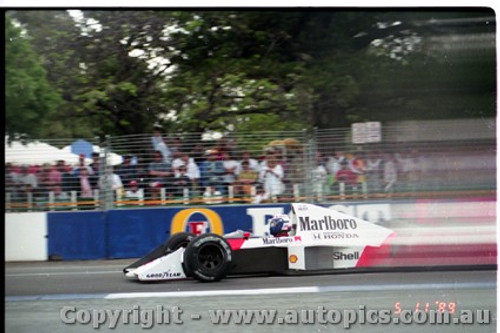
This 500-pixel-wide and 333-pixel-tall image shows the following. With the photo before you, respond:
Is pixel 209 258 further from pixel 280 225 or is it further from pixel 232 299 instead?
pixel 280 225

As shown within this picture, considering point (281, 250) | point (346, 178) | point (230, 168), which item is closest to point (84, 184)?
point (230, 168)

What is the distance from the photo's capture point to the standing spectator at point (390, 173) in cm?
258

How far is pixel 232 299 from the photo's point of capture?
8.43 ft

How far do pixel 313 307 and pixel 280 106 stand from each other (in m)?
0.76

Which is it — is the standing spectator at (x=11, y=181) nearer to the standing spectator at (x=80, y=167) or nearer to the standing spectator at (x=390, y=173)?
the standing spectator at (x=80, y=167)

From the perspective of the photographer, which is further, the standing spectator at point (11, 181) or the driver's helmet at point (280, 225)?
the driver's helmet at point (280, 225)

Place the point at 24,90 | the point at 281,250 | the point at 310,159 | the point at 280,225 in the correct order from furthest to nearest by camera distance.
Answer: the point at 281,250 → the point at 280,225 → the point at 310,159 → the point at 24,90

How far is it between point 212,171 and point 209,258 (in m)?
0.35

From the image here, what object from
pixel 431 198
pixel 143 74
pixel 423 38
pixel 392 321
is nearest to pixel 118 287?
pixel 143 74

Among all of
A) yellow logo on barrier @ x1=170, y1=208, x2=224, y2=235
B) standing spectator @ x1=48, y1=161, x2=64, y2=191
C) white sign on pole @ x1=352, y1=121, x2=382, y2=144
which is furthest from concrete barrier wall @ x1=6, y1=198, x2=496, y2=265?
white sign on pole @ x1=352, y1=121, x2=382, y2=144

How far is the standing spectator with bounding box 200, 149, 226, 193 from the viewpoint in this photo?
2.53 meters

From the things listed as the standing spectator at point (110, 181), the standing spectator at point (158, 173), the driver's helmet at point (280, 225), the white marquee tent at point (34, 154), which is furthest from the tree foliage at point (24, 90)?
the driver's helmet at point (280, 225)

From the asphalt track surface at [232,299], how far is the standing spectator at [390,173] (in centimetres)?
32

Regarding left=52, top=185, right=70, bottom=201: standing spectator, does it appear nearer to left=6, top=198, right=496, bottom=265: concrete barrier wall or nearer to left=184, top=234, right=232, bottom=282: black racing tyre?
left=6, top=198, right=496, bottom=265: concrete barrier wall
